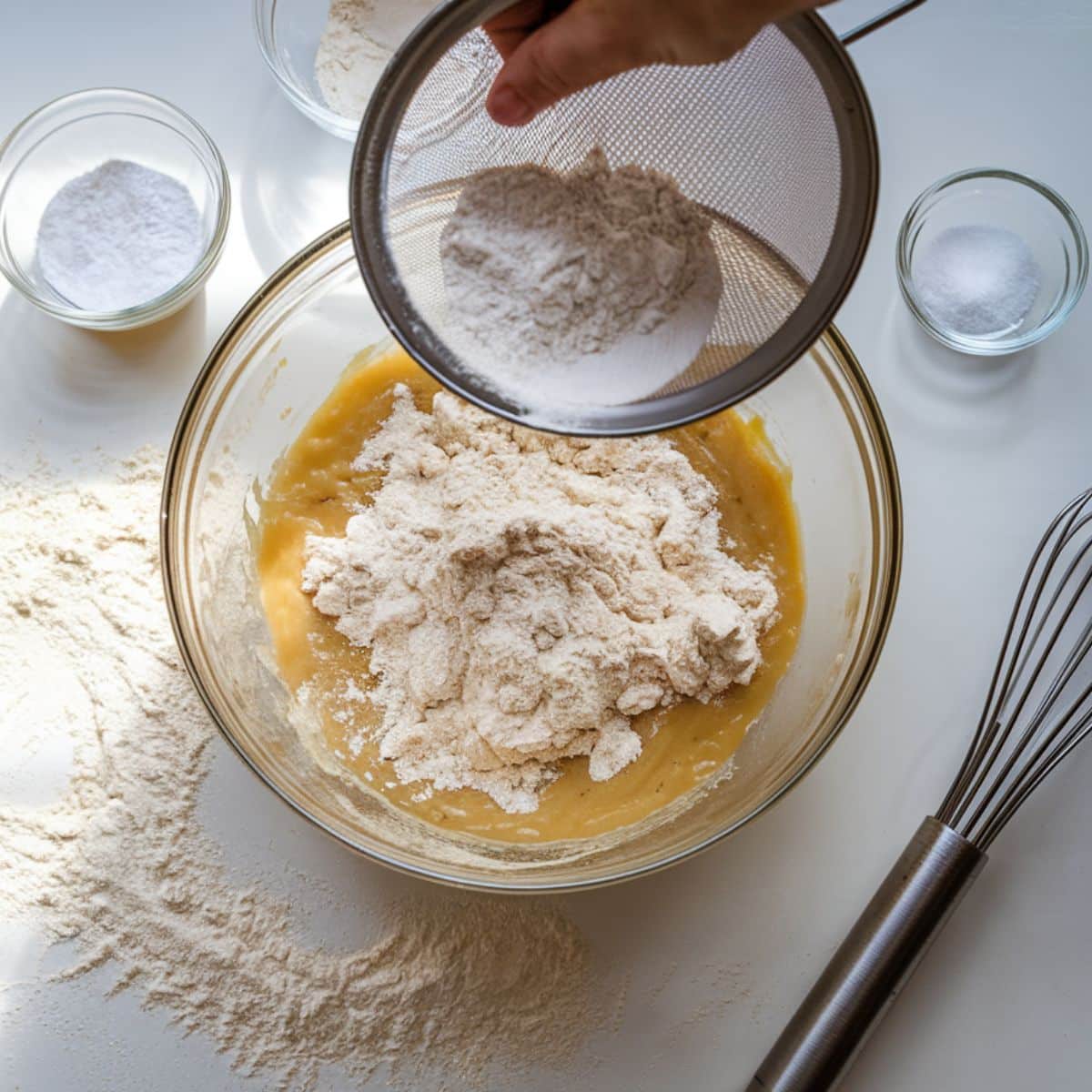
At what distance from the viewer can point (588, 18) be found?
144cm

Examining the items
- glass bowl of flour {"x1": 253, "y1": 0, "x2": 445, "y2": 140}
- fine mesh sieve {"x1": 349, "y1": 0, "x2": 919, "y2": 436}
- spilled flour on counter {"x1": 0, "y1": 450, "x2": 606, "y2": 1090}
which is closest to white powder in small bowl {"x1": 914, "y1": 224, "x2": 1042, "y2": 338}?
fine mesh sieve {"x1": 349, "y1": 0, "x2": 919, "y2": 436}

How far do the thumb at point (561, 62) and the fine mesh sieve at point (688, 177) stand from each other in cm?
13

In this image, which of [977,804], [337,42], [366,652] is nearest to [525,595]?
[366,652]

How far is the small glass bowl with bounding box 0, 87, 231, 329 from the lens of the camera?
224 cm

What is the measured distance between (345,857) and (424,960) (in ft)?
0.81

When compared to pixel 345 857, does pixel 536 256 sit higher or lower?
higher

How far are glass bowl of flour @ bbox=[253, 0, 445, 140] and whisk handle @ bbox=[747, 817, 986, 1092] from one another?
1.84 metres

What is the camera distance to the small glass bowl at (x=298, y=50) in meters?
2.27

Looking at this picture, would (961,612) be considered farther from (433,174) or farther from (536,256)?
(433,174)

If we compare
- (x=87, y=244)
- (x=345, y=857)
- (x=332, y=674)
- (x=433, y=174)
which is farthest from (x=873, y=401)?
(x=87, y=244)

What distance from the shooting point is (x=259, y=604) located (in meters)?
2.15

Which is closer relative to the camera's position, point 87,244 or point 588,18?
point 588,18

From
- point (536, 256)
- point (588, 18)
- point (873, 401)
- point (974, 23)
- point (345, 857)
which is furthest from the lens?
point (974, 23)

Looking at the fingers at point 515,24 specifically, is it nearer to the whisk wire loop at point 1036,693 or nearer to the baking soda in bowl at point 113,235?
the baking soda in bowl at point 113,235
